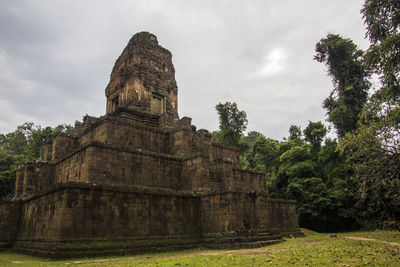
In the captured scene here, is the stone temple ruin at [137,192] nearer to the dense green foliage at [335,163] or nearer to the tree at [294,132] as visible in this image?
the dense green foliage at [335,163]

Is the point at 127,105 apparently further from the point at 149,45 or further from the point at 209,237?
the point at 209,237

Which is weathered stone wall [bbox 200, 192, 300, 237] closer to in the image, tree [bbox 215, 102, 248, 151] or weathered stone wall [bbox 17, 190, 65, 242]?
weathered stone wall [bbox 17, 190, 65, 242]

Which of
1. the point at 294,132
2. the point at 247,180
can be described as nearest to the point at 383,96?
the point at 247,180

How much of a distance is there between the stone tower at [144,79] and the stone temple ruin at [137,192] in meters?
0.09

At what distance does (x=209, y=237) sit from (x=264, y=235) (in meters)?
2.73

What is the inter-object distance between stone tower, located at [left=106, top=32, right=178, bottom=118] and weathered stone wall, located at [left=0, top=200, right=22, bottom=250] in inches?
348

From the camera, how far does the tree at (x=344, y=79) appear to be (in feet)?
92.4

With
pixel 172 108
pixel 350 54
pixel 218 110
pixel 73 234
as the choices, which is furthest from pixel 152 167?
pixel 350 54

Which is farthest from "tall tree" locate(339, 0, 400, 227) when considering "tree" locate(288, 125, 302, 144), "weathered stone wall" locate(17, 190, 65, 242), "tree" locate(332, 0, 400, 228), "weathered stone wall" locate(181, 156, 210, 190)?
"tree" locate(288, 125, 302, 144)

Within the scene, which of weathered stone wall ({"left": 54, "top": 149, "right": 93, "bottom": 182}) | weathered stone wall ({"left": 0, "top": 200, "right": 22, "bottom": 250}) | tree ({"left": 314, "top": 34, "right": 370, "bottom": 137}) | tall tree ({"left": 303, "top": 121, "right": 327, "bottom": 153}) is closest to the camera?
weathered stone wall ({"left": 54, "top": 149, "right": 93, "bottom": 182})

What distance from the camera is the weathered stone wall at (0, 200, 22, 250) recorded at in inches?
552

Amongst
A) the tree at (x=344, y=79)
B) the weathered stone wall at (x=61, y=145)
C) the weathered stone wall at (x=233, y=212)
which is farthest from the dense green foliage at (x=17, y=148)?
the tree at (x=344, y=79)

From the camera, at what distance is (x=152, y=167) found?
1567 cm

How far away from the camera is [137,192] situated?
40.7ft
